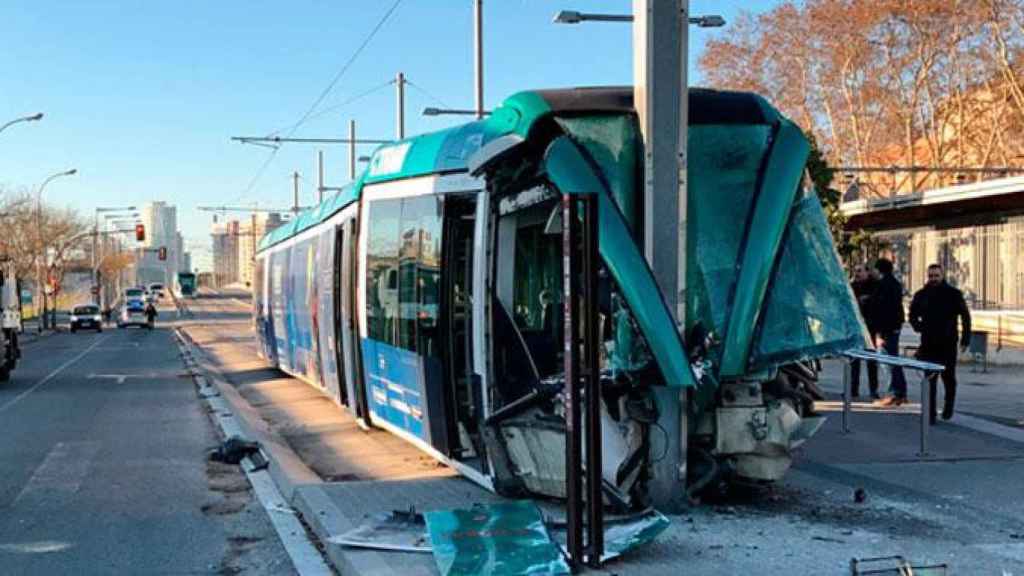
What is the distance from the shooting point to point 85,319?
5650 cm

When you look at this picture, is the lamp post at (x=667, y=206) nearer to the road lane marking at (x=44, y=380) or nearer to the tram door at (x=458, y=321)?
the tram door at (x=458, y=321)

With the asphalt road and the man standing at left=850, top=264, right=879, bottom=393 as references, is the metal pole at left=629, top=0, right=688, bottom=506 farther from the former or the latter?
the man standing at left=850, top=264, right=879, bottom=393

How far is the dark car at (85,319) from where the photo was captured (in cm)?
5612

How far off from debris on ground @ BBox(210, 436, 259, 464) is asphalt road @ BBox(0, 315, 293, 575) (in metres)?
0.15

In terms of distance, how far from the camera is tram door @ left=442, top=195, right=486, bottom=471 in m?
8.53

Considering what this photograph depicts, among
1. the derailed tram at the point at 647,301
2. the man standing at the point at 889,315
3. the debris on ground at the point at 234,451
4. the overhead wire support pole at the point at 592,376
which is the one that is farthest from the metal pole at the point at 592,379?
the man standing at the point at 889,315

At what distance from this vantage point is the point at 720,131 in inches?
286

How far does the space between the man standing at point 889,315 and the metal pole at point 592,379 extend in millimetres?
8806

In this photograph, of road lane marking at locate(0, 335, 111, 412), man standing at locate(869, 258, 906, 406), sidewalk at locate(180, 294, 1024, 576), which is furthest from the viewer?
road lane marking at locate(0, 335, 111, 412)

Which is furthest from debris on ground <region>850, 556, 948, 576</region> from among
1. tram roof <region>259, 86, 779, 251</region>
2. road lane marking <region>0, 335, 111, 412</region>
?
road lane marking <region>0, 335, 111, 412</region>

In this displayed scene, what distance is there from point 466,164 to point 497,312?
1319 mm

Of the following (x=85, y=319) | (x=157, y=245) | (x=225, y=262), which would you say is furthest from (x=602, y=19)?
(x=225, y=262)

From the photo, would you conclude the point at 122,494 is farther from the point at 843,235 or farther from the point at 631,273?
the point at 843,235

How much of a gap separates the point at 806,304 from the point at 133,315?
57.6m
